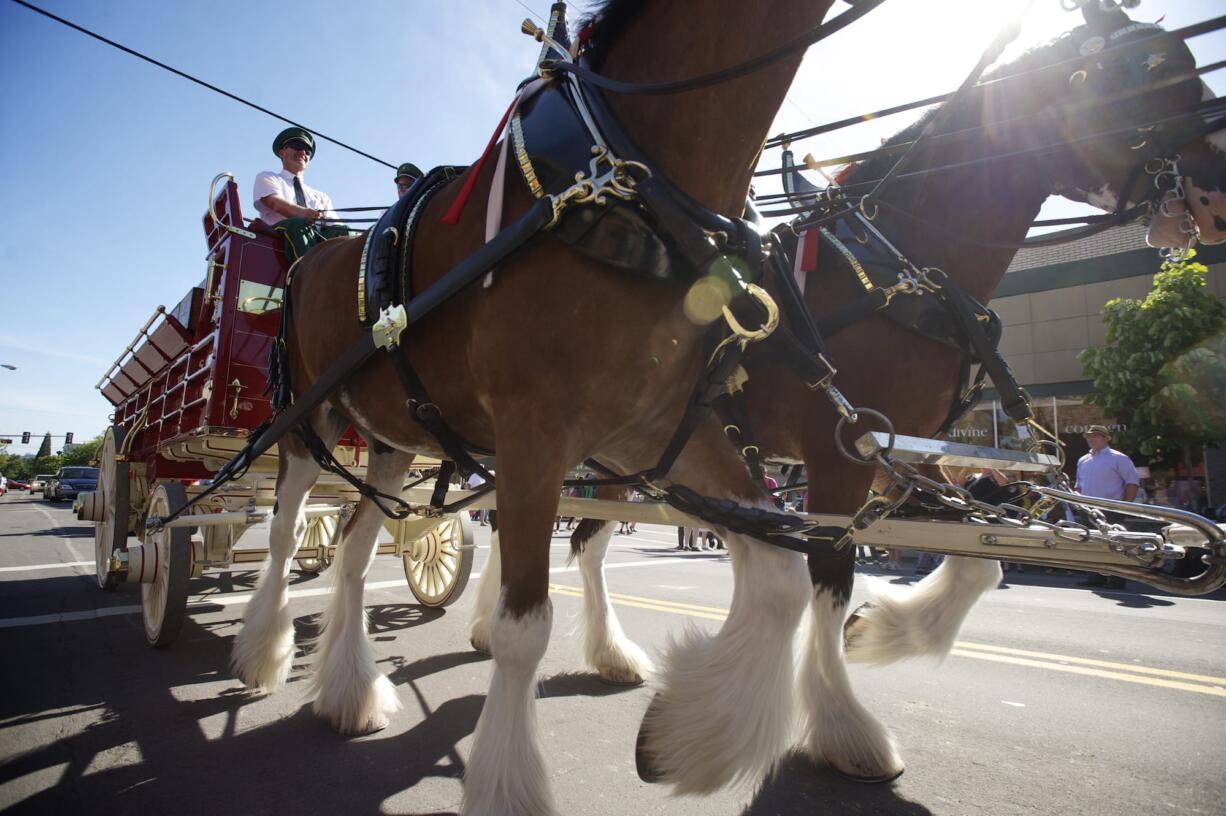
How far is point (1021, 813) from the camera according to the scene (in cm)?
217

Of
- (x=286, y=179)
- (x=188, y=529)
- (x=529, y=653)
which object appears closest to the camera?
(x=529, y=653)

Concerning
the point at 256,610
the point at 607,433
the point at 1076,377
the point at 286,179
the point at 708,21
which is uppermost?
the point at 1076,377

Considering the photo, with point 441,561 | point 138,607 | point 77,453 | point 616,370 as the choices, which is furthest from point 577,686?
point 77,453

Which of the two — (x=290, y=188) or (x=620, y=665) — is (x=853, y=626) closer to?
(x=620, y=665)

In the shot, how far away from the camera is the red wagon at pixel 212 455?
4.33 metres

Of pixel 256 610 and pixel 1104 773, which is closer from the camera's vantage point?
pixel 1104 773

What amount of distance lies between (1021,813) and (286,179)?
5759 mm

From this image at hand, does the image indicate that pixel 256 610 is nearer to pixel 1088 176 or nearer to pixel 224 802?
pixel 224 802

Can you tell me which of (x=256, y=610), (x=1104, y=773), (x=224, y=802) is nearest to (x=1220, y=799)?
(x=1104, y=773)

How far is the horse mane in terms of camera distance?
2.13 metres

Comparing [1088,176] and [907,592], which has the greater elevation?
[1088,176]

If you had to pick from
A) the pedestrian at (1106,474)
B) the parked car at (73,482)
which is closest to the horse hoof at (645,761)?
the pedestrian at (1106,474)

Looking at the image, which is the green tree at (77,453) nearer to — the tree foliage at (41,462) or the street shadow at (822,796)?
the tree foliage at (41,462)

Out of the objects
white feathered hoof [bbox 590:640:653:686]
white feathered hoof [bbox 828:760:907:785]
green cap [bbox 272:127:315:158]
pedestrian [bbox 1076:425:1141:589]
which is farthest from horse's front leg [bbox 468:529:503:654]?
pedestrian [bbox 1076:425:1141:589]
